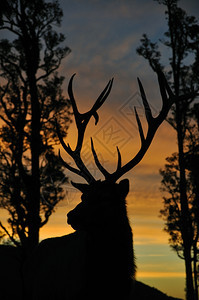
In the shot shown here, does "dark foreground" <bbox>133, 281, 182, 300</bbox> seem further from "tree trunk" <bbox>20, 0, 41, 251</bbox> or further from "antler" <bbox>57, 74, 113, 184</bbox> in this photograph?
"antler" <bbox>57, 74, 113, 184</bbox>

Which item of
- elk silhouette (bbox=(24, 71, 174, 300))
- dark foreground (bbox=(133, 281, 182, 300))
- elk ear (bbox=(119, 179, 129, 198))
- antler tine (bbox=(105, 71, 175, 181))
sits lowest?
dark foreground (bbox=(133, 281, 182, 300))

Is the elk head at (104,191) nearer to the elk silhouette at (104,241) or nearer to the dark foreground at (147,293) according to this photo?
the elk silhouette at (104,241)

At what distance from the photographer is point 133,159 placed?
6.64m

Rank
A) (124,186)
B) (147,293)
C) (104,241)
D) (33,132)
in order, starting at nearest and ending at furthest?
(104,241)
(124,186)
(147,293)
(33,132)

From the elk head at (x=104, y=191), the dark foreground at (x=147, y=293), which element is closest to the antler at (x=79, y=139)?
the elk head at (x=104, y=191)

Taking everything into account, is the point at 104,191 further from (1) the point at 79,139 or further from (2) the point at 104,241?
(1) the point at 79,139

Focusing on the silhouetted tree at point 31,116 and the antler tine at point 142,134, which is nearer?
the antler tine at point 142,134

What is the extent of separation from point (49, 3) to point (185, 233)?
11.2 metres

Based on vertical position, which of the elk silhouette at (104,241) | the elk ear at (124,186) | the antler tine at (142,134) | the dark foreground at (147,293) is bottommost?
the dark foreground at (147,293)

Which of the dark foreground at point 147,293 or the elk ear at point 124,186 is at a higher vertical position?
the elk ear at point 124,186

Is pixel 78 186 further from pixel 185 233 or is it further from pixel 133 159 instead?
pixel 185 233

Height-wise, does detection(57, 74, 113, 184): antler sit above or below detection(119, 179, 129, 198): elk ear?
above

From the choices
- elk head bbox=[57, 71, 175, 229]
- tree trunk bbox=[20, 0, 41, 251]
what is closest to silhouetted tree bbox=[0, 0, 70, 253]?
tree trunk bbox=[20, 0, 41, 251]

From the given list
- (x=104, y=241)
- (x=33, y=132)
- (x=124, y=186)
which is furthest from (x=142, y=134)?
(x=33, y=132)
